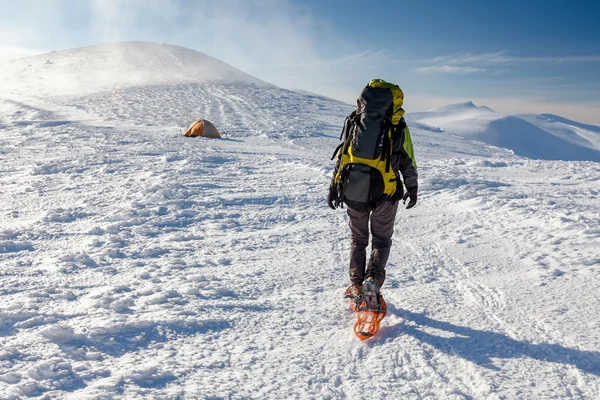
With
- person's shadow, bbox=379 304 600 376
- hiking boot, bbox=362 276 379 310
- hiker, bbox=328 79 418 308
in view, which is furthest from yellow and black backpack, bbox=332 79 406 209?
person's shadow, bbox=379 304 600 376

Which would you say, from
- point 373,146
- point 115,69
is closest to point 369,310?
point 373,146

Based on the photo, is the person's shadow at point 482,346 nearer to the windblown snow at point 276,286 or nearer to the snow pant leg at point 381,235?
the windblown snow at point 276,286

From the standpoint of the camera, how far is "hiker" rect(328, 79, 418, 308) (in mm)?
2967

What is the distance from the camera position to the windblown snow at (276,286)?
243cm

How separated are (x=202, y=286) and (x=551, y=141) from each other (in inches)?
6434

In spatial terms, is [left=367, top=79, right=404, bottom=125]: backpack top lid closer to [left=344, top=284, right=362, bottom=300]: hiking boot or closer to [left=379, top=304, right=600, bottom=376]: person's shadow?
[left=344, top=284, right=362, bottom=300]: hiking boot

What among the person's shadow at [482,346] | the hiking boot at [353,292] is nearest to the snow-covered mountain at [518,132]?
the hiking boot at [353,292]

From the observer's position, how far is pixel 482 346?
2730 millimetres

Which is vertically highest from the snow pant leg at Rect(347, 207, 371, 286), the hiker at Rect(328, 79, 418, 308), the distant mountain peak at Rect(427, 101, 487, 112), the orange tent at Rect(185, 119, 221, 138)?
the distant mountain peak at Rect(427, 101, 487, 112)

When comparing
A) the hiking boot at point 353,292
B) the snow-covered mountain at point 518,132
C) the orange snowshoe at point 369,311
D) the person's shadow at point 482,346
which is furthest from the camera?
the snow-covered mountain at point 518,132

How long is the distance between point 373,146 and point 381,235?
717mm

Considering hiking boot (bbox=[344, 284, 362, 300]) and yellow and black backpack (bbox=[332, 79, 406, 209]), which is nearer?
yellow and black backpack (bbox=[332, 79, 406, 209])

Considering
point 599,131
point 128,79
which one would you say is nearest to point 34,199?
point 128,79

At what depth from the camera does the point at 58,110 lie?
22.3 m
